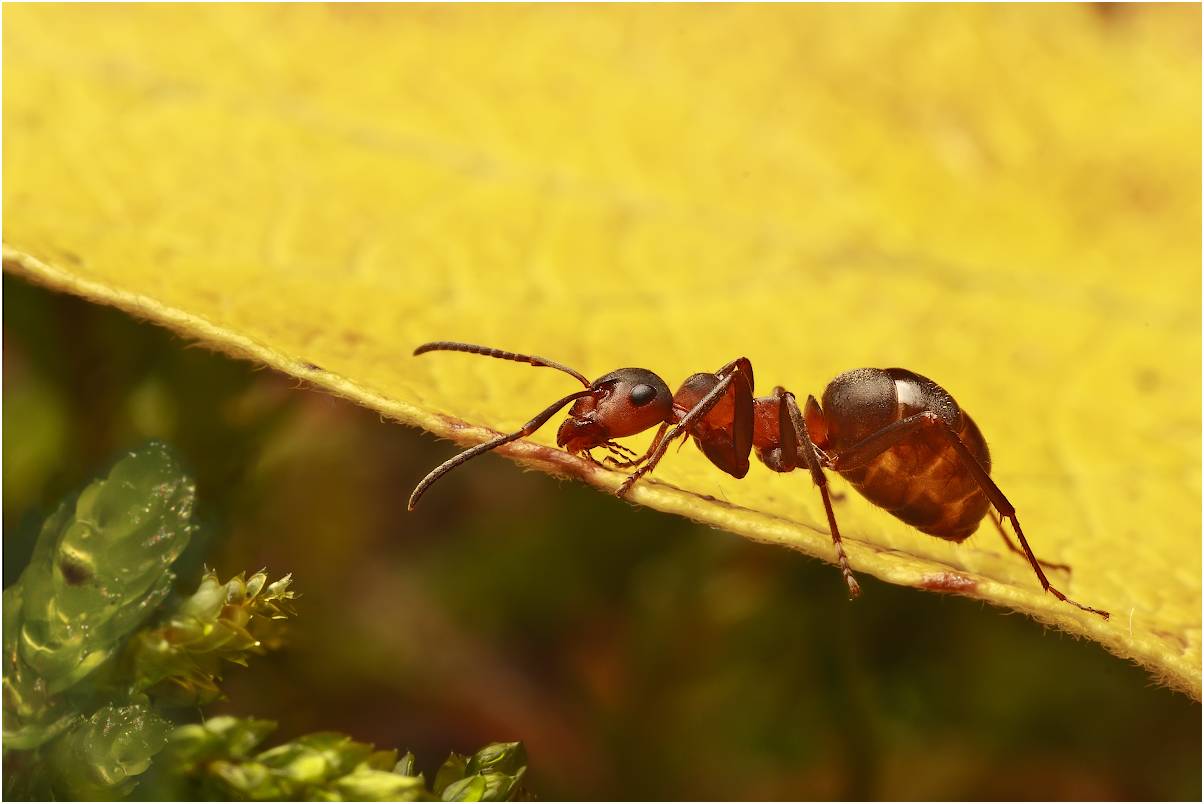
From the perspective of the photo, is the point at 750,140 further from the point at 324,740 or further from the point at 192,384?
the point at 324,740

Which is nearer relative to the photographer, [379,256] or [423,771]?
[423,771]

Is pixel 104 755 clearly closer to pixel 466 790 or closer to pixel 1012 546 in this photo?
pixel 466 790

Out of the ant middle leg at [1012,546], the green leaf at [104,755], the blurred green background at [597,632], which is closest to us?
the green leaf at [104,755]

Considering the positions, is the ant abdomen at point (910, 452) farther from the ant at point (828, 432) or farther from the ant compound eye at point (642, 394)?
the ant compound eye at point (642, 394)

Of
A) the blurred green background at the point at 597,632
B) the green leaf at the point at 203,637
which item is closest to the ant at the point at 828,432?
the blurred green background at the point at 597,632

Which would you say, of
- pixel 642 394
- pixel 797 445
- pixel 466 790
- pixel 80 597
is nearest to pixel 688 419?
pixel 642 394

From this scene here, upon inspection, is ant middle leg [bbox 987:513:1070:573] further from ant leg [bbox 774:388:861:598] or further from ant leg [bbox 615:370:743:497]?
ant leg [bbox 615:370:743:497]

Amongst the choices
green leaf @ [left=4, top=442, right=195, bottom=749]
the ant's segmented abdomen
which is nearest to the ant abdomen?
the ant's segmented abdomen

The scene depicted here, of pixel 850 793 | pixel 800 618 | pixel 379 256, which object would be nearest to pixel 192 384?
pixel 379 256
